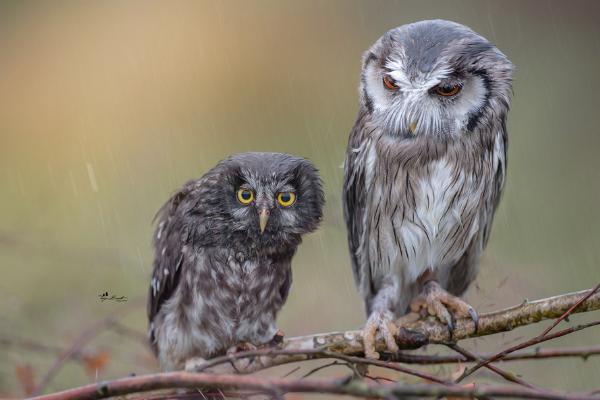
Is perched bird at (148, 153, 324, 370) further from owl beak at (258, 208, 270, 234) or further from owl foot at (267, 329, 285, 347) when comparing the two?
owl foot at (267, 329, 285, 347)

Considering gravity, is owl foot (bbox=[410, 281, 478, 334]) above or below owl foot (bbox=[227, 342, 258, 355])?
above

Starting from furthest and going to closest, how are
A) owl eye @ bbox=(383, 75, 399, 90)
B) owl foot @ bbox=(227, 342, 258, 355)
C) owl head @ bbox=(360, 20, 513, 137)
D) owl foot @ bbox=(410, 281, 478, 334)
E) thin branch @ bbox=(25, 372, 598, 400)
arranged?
1. owl foot @ bbox=(227, 342, 258, 355)
2. owl foot @ bbox=(410, 281, 478, 334)
3. owl eye @ bbox=(383, 75, 399, 90)
4. owl head @ bbox=(360, 20, 513, 137)
5. thin branch @ bbox=(25, 372, 598, 400)

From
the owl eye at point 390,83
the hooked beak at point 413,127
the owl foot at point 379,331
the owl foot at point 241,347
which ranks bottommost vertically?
the owl foot at point 241,347

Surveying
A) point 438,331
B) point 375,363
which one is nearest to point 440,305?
point 438,331

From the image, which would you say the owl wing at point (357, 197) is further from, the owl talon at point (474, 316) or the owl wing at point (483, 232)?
the owl talon at point (474, 316)

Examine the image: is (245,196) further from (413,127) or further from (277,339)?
(413,127)

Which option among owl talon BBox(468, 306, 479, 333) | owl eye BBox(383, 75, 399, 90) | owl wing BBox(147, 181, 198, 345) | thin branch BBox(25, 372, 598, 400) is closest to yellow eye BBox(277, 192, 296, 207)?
owl wing BBox(147, 181, 198, 345)

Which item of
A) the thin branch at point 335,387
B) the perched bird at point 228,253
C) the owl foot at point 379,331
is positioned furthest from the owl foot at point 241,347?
the thin branch at point 335,387

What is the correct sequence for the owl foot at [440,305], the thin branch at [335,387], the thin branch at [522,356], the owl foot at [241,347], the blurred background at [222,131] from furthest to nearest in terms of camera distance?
the blurred background at [222,131]
the owl foot at [241,347]
the owl foot at [440,305]
the thin branch at [522,356]
the thin branch at [335,387]

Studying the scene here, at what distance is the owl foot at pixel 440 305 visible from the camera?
308 cm

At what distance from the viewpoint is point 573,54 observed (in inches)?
262

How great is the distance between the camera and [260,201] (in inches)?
116

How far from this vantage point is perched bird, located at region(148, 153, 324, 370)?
300 cm

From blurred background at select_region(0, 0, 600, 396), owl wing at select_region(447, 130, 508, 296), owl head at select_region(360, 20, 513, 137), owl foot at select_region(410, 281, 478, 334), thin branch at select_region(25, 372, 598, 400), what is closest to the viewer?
thin branch at select_region(25, 372, 598, 400)
